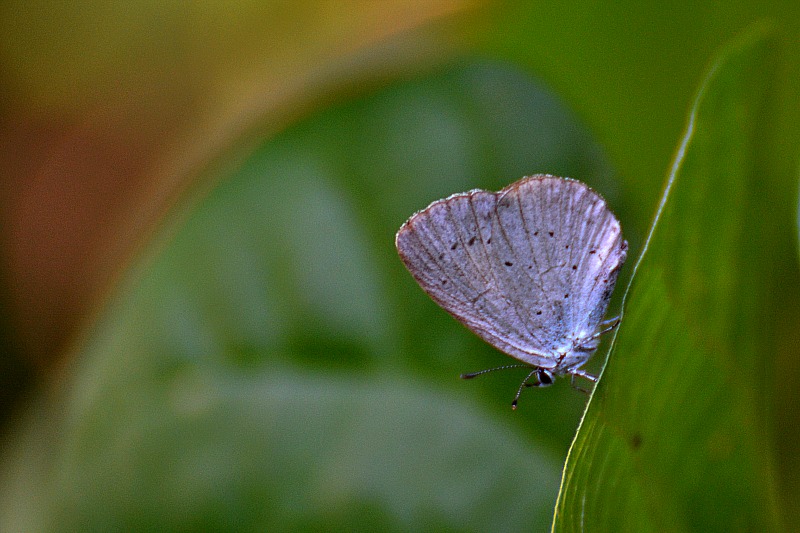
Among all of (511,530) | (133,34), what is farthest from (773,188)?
(133,34)

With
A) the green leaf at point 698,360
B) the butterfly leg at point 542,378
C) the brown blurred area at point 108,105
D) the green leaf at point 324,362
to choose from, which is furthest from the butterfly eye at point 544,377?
the brown blurred area at point 108,105

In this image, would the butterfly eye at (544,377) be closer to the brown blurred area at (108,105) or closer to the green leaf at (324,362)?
the green leaf at (324,362)

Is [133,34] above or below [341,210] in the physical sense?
above

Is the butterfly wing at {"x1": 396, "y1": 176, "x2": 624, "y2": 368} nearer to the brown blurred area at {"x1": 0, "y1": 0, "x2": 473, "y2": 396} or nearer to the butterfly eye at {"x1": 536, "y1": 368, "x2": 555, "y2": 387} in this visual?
the butterfly eye at {"x1": 536, "y1": 368, "x2": 555, "y2": 387}

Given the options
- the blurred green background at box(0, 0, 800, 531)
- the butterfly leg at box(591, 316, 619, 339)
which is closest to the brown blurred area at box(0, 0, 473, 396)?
the blurred green background at box(0, 0, 800, 531)

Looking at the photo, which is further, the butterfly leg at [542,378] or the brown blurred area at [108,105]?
the brown blurred area at [108,105]

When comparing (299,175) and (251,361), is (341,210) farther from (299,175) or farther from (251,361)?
(251,361)

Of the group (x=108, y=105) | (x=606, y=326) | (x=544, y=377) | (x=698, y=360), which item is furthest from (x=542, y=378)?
(x=108, y=105)
